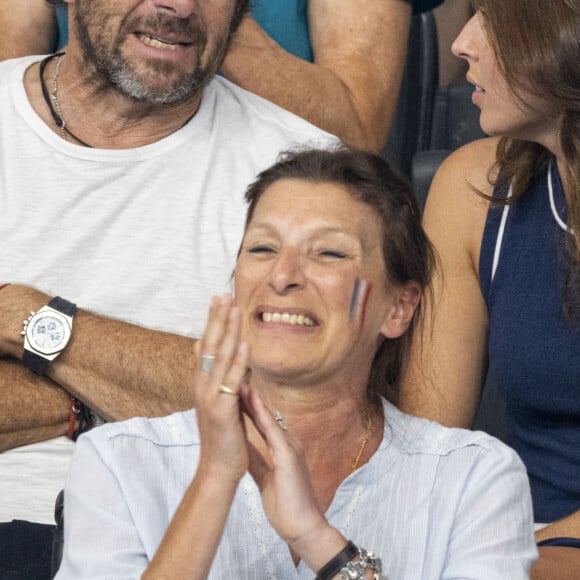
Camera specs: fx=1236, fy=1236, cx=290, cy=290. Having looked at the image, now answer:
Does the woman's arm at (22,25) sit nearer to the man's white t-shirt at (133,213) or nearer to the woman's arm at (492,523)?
the man's white t-shirt at (133,213)

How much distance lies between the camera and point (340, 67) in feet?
8.50

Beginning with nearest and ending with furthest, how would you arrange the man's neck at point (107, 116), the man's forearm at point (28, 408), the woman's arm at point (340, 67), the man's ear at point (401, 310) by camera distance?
1. the man's ear at point (401, 310)
2. the man's forearm at point (28, 408)
3. the man's neck at point (107, 116)
4. the woman's arm at point (340, 67)

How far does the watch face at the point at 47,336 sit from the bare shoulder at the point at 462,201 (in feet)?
2.13

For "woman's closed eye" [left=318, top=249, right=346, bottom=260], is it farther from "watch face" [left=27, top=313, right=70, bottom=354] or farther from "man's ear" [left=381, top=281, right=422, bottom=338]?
"watch face" [left=27, top=313, right=70, bottom=354]

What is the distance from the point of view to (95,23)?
2.27 meters

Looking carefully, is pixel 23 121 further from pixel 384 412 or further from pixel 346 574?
pixel 346 574

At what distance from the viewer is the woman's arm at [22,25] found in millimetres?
2568

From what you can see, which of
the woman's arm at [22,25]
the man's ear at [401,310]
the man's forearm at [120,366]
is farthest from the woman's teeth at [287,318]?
the woman's arm at [22,25]

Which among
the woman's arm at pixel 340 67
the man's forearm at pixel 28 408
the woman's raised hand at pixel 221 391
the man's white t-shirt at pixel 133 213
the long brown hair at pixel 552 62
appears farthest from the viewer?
the woman's arm at pixel 340 67

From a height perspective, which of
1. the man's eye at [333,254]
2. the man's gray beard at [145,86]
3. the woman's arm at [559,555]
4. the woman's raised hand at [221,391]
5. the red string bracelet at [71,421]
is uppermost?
the man's gray beard at [145,86]

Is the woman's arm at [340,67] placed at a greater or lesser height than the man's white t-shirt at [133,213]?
greater

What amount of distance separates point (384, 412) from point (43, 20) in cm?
128

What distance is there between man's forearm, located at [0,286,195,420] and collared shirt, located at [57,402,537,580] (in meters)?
0.39

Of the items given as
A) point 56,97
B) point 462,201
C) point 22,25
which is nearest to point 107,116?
point 56,97
